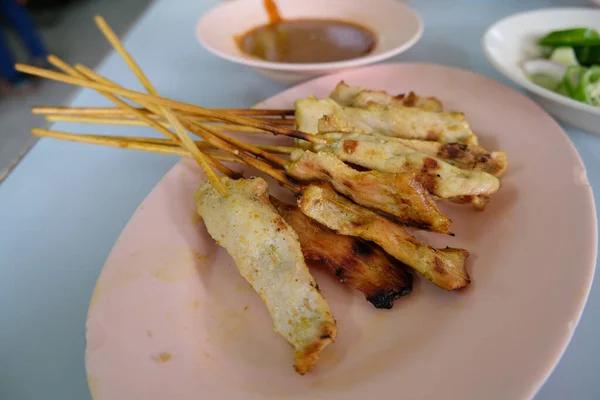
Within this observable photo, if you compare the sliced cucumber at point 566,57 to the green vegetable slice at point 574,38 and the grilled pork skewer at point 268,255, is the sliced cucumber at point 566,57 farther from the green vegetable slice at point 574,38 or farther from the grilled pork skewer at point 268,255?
the grilled pork skewer at point 268,255

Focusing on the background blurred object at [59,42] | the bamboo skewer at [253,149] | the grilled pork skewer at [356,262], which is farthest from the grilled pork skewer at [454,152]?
the background blurred object at [59,42]

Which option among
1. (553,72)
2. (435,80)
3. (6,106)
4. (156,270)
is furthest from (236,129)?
(6,106)

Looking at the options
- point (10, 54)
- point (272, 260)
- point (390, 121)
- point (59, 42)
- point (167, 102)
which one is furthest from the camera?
point (59, 42)

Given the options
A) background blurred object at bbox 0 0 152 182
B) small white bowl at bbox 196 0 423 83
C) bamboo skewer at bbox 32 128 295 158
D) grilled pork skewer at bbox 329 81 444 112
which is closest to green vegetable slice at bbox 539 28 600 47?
small white bowl at bbox 196 0 423 83

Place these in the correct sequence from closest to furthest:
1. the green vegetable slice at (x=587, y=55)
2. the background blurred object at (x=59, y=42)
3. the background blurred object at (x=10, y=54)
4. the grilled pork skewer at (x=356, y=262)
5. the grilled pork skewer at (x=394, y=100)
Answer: the grilled pork skewer at (x=356, y=262) < the grilled pork skewer at (x=394, y=100) < the green vegetable slice at (x=587, y=55) < the background blurred object at (x=59, y=42) < the background blurred object at (x=10, y=54)

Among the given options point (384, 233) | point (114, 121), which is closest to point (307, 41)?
point (114, 121)

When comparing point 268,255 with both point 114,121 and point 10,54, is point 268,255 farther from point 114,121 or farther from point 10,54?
point 10,54
